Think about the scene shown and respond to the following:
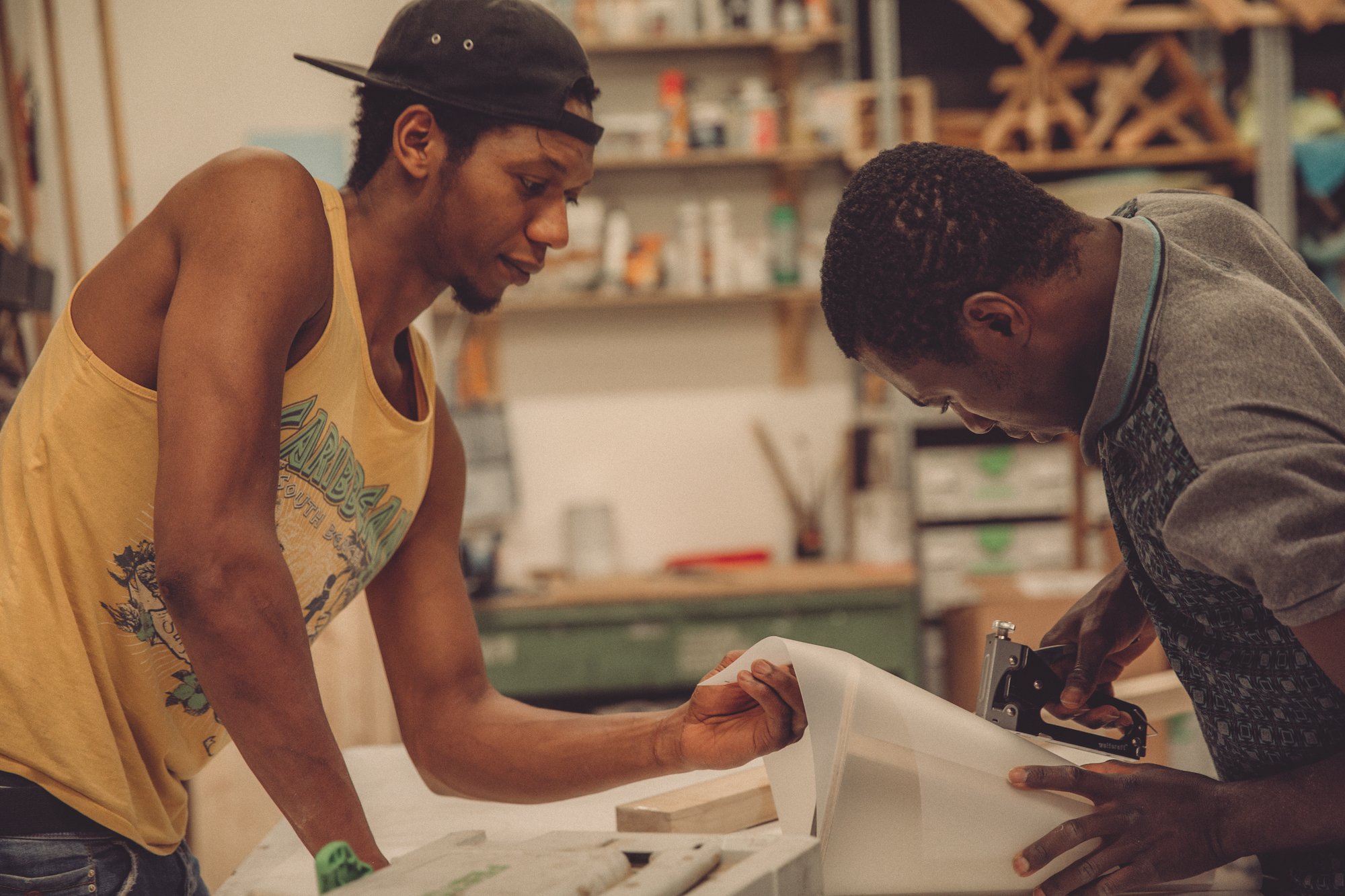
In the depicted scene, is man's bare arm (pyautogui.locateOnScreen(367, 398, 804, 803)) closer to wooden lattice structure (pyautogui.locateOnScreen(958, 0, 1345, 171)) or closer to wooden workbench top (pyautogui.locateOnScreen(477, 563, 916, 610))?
wooden workbench top (pyautogui.locateOnScreen(477, 563, 916, 610))

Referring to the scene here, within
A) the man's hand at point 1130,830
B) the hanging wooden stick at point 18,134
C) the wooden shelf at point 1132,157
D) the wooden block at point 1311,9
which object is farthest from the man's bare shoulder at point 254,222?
the wooden block at point 1311,9

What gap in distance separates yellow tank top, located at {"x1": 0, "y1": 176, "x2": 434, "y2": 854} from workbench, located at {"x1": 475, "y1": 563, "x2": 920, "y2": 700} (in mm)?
2166

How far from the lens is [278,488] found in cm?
98

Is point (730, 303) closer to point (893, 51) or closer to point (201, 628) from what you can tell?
point (893, 51)

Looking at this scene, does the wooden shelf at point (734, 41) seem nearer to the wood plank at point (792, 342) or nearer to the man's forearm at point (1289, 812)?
the wood plank at point (792, 342)

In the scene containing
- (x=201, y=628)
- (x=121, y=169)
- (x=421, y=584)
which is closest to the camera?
(x=201, y=628)

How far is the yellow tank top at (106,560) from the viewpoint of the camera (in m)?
0.95

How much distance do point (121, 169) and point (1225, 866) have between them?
2667mm

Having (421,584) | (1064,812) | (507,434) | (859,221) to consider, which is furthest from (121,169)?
(1064,812)

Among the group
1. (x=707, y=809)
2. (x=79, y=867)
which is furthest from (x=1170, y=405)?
(x=79, y=867)

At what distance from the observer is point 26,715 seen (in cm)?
95

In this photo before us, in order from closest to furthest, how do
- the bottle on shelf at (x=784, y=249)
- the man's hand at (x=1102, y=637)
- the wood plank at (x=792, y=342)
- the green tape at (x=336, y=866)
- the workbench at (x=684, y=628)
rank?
the green tape at (x=336, y=866)
the man's hand at (x=1102, y=637)
the workbench at (x=684, y=628)
the bottle on shelf at (x=784, y=249)
the wood plank at (x=792, y=342)

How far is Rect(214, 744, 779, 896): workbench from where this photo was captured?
1090mm

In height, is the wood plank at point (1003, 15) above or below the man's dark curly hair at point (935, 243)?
above
